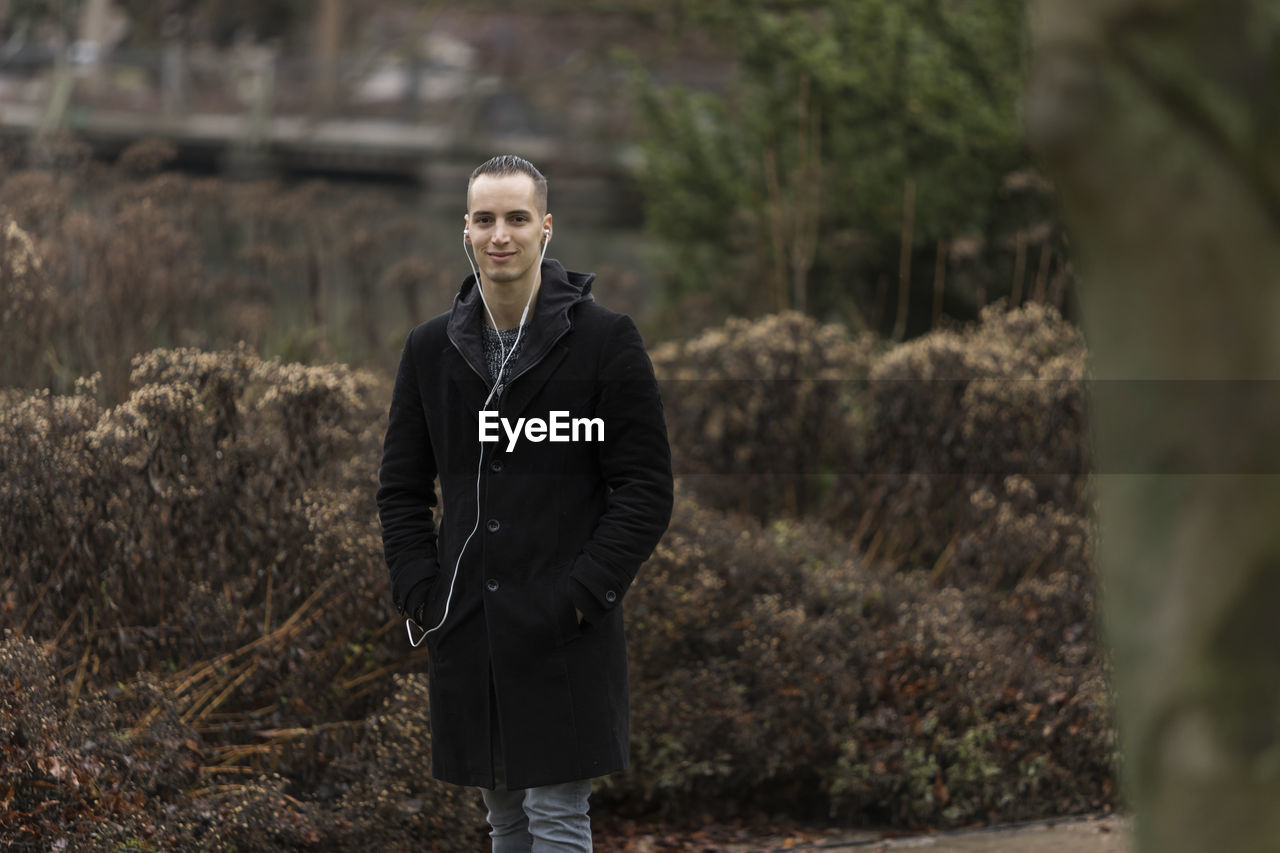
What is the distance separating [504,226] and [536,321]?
0.66ft

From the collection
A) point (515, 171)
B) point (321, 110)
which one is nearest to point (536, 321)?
point (515, 171)

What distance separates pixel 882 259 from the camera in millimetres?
11234

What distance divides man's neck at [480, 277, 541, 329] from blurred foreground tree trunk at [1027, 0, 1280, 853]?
1.87 metres

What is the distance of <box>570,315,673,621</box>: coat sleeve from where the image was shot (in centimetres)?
307

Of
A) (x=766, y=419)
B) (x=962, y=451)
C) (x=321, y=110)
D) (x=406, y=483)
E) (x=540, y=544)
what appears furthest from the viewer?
(x=321, y=110)

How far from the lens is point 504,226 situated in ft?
10.3

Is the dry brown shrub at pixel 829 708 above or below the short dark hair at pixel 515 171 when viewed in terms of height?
below

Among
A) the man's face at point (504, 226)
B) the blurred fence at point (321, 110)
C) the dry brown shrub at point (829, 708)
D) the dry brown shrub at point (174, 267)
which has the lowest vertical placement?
the dry brown shrub at point (829, 708)

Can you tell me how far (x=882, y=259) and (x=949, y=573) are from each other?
4.97m

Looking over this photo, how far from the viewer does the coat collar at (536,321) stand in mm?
3160

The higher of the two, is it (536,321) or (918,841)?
(536,321)

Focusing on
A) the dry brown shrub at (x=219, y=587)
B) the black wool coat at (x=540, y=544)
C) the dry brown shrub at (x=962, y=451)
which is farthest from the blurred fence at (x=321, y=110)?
the black wool coat at (x=540, y=544)

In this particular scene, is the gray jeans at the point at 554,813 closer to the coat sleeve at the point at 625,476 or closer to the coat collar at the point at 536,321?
the coat sleeve at the point at 625,476

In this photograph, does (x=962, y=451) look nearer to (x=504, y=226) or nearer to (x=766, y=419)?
(x=766, y=419)
